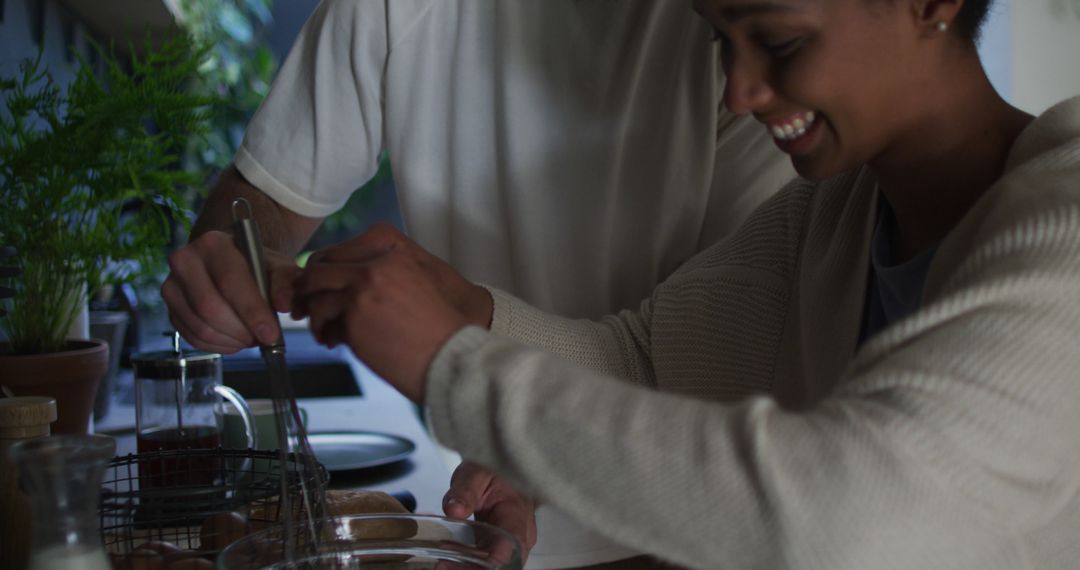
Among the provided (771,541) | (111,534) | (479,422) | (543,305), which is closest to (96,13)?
(543,305)

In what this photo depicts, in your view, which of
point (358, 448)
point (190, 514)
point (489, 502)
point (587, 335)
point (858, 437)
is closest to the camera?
point (858, 437)

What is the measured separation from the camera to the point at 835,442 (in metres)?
0.50

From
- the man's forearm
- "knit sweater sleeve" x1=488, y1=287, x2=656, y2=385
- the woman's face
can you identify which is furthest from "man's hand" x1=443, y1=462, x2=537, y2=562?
the man's forearm

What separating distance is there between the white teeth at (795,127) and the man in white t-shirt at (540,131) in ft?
1.32

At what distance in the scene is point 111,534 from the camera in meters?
→ 0.60

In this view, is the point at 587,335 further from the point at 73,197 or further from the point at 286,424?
the point at 73,197

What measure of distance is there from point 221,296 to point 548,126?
59 centimetres

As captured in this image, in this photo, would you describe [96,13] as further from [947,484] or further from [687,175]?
[947,484]

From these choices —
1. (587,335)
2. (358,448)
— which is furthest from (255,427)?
(587,335)

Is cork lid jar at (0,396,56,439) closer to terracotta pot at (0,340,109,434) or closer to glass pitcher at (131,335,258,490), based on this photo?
terracotta pot at (0,340,109,434)

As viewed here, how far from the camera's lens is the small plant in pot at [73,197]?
103 centimetres

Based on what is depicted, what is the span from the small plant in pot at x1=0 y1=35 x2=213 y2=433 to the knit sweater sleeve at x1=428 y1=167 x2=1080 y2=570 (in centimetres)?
67

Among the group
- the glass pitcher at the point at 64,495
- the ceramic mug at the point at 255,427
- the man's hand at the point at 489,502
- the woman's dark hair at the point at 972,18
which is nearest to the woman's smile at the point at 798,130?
the woman's dark hair at the point at 972,18

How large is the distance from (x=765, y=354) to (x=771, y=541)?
0.49 meters
